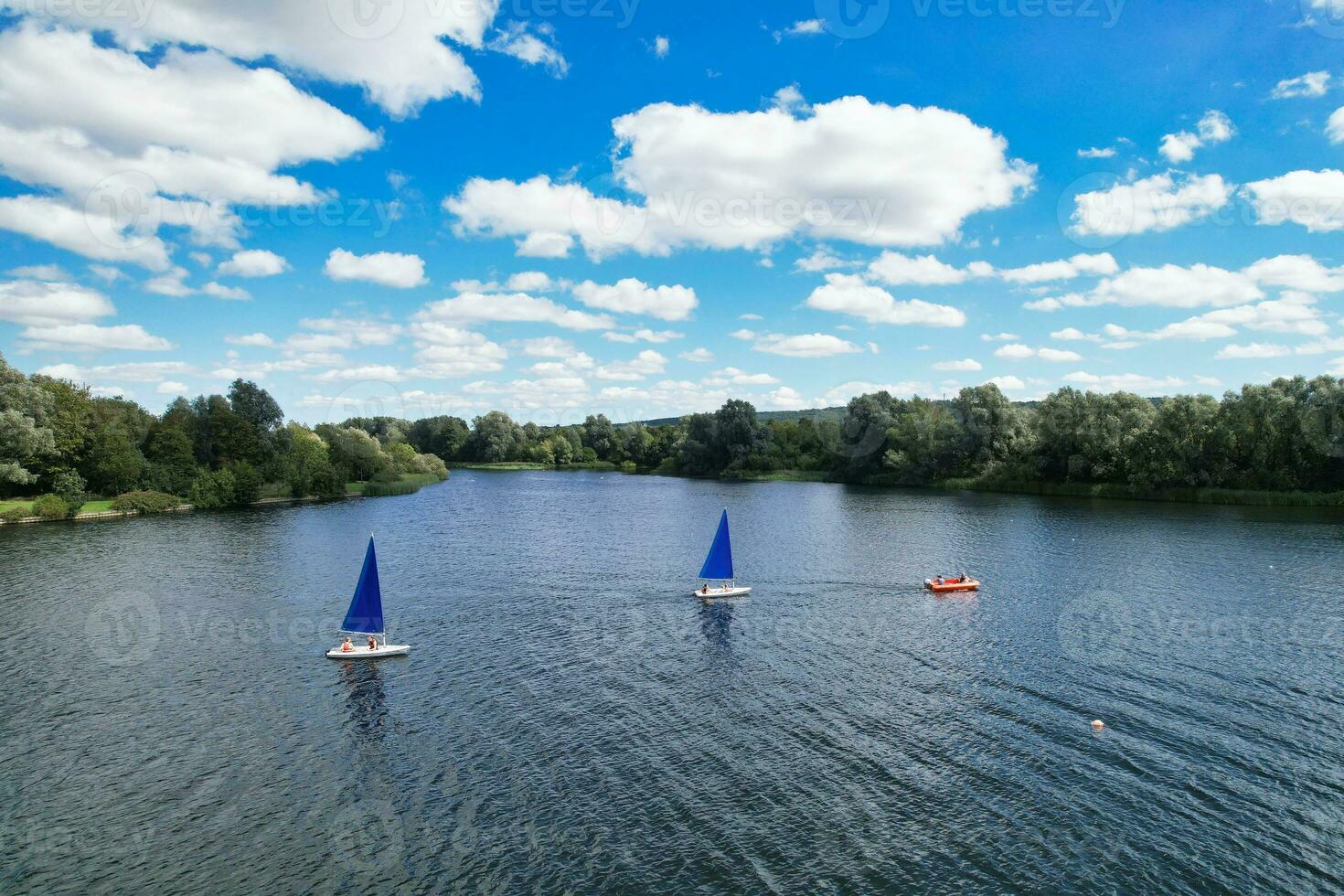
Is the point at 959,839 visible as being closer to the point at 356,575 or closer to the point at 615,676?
the point at 615,676

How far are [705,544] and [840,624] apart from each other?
30084 millimetres

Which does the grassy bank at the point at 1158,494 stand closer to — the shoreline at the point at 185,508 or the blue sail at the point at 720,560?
the blue sail at the point at 720,560

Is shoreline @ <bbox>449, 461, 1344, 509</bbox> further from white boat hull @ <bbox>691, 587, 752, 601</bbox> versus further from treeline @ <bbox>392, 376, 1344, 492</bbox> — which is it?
white boat hull @ <bbox>691, 587, 752, 601</bbox>

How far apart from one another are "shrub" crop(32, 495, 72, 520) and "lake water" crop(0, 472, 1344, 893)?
34.7 m

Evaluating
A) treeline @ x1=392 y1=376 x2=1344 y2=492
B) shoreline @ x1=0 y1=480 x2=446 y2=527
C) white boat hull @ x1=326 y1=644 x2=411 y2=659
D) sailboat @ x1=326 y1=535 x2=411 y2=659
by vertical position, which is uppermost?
treeline @ x1=392 y1=376 x2=1344 y2=492

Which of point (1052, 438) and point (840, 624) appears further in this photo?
point (1052, 438)

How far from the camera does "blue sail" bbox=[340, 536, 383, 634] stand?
130 ft

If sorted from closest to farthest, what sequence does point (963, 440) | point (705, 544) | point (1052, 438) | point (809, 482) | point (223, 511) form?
point (705, 544) → point (223, 511) → point (1052, 438) → point (963, 440) → point (809, 482)

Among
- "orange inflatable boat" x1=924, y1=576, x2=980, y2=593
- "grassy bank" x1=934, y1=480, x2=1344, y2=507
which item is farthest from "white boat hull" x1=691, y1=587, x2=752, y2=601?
"grassy bank" x1=934, y1=480, x2=1344, y2=507

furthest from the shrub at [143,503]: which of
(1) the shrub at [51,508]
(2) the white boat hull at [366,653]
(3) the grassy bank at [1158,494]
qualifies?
(3) the grassy bank at [1158,494]

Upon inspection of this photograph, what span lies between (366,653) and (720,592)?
75.7 feet

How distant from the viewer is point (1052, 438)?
118750 millimetres

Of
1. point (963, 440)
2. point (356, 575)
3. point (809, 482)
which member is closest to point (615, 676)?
point (356, 575)

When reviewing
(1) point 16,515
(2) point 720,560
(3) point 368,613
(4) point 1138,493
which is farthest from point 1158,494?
(1) point 16,515
